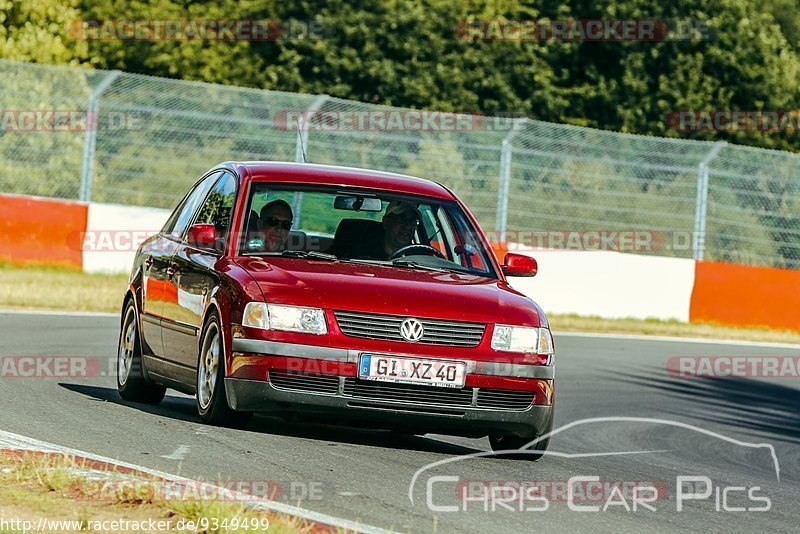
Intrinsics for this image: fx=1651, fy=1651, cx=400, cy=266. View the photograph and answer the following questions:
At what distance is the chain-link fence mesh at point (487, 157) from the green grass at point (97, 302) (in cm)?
124

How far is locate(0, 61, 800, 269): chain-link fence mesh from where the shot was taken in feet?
79.3

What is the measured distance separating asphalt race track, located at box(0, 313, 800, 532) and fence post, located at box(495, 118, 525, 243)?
387 inches

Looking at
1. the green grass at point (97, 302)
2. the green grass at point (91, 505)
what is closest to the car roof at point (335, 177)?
the green grass at point (91, 505)

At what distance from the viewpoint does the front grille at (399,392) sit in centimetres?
837

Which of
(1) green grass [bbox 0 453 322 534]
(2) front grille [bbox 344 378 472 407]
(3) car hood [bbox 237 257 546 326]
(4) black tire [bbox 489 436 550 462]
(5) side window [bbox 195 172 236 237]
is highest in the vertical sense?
(5) side window [bbox 195 172 236 237]

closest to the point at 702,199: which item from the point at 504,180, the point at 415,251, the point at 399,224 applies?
the point at 504,180

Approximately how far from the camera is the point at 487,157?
2448cm

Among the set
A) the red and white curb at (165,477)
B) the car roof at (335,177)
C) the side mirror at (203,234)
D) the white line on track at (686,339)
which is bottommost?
the white line on track at (686,339)

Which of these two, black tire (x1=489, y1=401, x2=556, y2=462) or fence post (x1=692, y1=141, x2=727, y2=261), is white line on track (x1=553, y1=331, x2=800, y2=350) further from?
black tire (x1=489, y1=401, x2=556, y2=462)

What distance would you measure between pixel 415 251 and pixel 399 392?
1.42 m

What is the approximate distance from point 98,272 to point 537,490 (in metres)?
16.0

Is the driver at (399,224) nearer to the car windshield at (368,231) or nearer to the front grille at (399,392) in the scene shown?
the car windshield at (368,231)

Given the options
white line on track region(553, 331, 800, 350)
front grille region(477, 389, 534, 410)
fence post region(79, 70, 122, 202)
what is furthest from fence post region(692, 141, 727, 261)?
front grille region(477, 389, 534, 410)

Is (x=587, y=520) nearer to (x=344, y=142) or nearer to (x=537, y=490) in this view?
(x=537, y=490)
